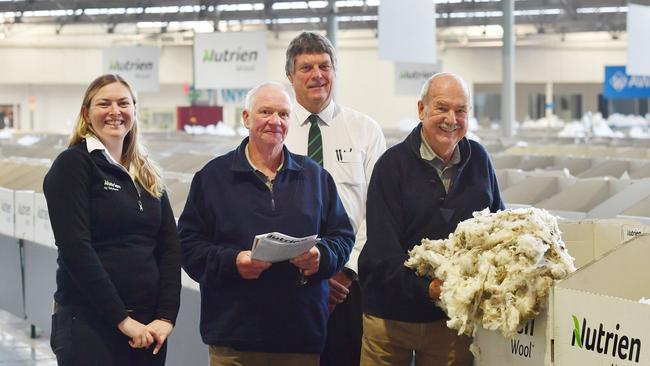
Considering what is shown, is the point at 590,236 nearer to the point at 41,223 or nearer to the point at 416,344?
the point at 416,344

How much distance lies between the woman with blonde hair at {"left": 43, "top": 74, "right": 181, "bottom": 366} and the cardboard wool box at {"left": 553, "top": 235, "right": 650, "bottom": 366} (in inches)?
46.8

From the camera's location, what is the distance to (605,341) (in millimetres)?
2289

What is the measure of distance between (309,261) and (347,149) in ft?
2.04

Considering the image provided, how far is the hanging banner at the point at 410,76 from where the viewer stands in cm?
2205

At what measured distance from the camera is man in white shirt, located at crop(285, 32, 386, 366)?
3.34 m

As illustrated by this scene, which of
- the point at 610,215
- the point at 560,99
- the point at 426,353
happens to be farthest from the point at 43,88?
the point at 426,353

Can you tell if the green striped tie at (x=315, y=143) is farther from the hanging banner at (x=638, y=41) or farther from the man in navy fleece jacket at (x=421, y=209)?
the hanging banner at (x=638, y=41)

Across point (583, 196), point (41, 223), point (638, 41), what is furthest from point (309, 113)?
point (638, 41)

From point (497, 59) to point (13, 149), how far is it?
79.7 ft

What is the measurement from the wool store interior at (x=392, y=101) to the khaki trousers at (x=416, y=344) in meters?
0.08

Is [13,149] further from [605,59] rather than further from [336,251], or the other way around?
[605,59]

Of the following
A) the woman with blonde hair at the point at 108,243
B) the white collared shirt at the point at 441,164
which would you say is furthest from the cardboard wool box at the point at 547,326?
the woman with blonde hair at the point at 108,243

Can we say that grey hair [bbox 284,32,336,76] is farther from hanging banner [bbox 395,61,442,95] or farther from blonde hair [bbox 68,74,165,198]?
hanging banner [bbox 395,61,442,95]

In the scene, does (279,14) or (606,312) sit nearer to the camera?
(606,312)
